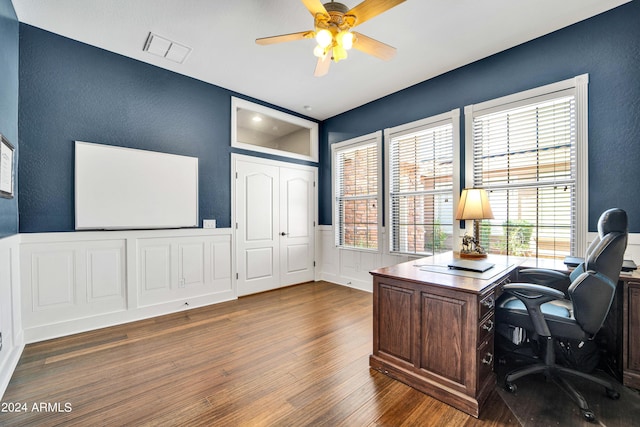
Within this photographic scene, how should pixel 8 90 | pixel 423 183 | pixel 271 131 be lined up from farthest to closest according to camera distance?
pixel 271 131 → pixel 423 183 → pixel 8 90

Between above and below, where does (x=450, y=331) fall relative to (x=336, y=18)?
below

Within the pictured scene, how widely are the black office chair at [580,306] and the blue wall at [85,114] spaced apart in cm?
354

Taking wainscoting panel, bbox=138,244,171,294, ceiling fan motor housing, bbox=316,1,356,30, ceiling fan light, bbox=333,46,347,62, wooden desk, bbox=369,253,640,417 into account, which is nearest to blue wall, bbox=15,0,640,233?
wainscoting panel, bbox=138,244,171,294

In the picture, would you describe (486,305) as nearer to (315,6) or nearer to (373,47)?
(373,47)

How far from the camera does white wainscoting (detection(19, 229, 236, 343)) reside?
105 inches

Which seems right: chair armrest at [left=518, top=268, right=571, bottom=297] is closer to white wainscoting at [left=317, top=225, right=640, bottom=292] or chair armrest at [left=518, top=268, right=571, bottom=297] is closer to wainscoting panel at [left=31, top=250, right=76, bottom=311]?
white wainscoting at [left=317, top=225, right=640, bottom=292]

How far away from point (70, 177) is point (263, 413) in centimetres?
296

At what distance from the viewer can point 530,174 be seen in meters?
2.86

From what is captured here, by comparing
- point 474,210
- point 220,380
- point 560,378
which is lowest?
point 220,380

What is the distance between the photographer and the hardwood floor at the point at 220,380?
1644 mm

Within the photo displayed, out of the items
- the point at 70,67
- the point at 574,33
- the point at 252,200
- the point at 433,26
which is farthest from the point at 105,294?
the point at 574,33

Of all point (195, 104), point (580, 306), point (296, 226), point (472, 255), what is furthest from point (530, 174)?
point (195, 104)

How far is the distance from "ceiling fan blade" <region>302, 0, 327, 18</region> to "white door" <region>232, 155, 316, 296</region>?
8.24ft

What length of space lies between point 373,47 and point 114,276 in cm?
348
